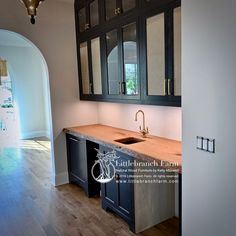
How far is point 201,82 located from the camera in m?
1.55

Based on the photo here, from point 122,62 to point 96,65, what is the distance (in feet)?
2.20

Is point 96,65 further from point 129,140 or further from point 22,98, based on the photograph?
point 22,98

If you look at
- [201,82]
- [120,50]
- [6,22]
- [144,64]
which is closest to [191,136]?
[201,82]

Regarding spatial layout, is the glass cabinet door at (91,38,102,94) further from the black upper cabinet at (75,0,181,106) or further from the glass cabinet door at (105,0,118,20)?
the glass cabinet door at (105,0,118,20)

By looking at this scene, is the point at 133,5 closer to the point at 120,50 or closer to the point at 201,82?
the point at 120,50

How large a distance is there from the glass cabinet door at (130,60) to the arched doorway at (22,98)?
456 cm

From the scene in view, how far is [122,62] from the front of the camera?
2.75 m

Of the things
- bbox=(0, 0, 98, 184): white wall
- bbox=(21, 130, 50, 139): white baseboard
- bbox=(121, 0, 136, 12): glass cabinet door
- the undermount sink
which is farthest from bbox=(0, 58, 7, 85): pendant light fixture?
the undermount sink

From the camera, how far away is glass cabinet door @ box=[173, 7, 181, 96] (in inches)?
81.0

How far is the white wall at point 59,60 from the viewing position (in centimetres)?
346

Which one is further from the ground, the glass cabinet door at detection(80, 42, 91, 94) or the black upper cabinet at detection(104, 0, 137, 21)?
the black upper cabinet at detection(104, 0, 137, 21)

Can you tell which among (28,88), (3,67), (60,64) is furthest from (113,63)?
(3,67)

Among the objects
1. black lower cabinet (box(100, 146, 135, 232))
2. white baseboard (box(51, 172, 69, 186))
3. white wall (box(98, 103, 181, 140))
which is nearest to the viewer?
black lower cabinet (box(100, 146, 135, 232))

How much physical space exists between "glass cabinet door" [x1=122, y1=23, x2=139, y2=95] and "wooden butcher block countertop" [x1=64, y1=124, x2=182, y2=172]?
0.58 meters
